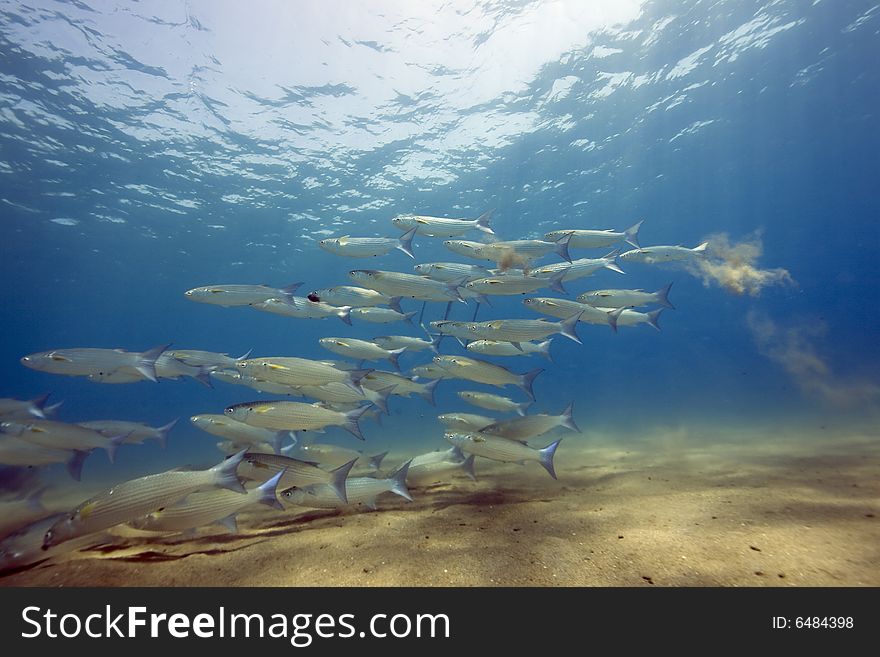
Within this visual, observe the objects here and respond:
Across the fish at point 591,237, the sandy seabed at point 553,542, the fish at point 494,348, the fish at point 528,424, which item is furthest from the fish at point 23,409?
the fish at point 591,237

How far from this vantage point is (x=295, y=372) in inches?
200

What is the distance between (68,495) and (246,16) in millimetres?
17847

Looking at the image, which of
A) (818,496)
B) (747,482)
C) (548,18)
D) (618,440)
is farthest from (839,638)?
(548,18)

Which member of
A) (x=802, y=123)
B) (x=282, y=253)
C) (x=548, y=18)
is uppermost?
(x=802, y=123)

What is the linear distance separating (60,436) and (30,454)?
1.71 ft

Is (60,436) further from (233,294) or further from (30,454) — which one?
(233,294)

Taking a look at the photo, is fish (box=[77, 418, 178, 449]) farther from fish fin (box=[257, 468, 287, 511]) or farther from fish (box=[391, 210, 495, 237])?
fish (box=[391, 210, 495, 237])

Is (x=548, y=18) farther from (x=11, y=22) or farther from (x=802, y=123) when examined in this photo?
(x=802, y=123)

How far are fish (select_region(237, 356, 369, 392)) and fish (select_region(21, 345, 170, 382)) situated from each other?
5.70 ft

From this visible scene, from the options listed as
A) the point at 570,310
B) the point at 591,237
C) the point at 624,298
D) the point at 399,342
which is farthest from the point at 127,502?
the point at 624,298

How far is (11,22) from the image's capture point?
14188 millimetres

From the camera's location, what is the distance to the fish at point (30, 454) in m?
5.32

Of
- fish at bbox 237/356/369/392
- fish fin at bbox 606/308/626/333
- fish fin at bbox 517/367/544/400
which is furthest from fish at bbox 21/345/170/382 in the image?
fish fin at bbox 606/308/626/333

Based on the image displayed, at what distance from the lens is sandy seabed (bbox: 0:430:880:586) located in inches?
131
